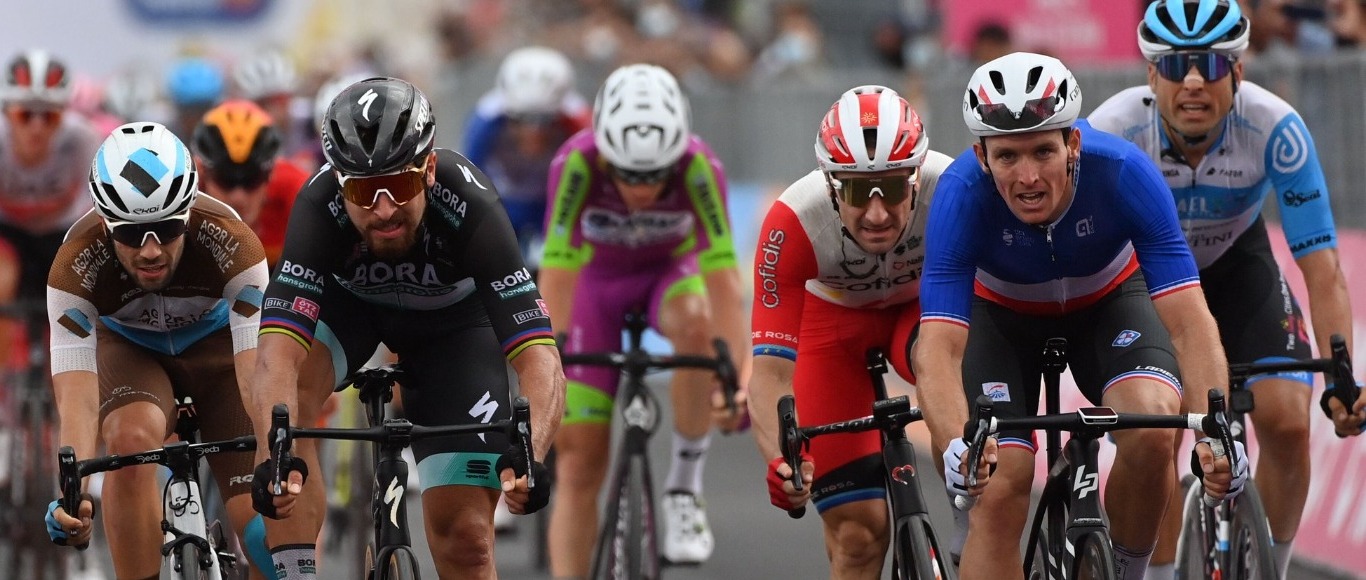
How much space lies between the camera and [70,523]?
20.5 ft

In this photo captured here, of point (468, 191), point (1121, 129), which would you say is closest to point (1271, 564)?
point (1121, 129)

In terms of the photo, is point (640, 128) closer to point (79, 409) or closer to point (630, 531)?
point (630, 531)

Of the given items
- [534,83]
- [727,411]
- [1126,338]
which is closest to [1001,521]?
[1126,338]

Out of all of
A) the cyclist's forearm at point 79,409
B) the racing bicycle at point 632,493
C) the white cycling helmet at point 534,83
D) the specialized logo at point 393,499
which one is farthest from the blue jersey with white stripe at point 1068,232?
the white cycling helmet at point 534,83

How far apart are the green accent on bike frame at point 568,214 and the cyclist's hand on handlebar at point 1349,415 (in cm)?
323

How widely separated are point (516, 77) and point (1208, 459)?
712 cm

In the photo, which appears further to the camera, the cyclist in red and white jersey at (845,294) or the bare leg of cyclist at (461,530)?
the bare leg of cyclist at (461,530)

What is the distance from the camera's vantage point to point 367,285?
22.5 feet

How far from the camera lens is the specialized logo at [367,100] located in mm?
6227

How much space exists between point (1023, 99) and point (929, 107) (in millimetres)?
9326

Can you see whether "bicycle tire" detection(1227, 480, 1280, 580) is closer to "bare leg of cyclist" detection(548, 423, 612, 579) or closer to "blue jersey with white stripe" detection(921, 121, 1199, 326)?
"blue jersey with white stripe" detection(921, 121, 1199, 326)

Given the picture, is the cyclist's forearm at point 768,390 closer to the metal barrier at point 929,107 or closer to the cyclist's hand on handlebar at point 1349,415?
the cyclist's hand on handlebar at point 1349,415

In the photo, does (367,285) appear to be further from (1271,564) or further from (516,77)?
(516,77)

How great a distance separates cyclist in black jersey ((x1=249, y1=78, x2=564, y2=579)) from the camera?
20.5ft
